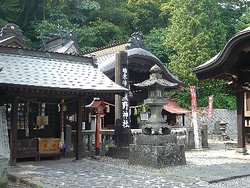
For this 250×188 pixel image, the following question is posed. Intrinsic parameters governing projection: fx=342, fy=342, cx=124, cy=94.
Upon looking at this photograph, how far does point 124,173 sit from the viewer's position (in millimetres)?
10500

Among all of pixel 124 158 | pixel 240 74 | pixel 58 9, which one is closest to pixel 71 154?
pixel 124 158

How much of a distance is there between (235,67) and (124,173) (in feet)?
18.5

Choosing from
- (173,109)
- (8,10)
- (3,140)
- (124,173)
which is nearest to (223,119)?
(173,109)

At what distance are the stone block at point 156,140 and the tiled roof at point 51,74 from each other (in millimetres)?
2211

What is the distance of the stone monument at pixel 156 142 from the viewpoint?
11.9 meters

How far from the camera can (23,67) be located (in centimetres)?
1335

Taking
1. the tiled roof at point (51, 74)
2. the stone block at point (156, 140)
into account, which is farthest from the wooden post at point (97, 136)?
the stone block at point (156, 140)

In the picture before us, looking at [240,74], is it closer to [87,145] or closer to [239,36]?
[239,36]

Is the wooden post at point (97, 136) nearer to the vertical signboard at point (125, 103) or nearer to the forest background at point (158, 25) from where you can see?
the vertical signboard at point (125, 103)

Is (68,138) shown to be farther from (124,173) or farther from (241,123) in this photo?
(241,123)

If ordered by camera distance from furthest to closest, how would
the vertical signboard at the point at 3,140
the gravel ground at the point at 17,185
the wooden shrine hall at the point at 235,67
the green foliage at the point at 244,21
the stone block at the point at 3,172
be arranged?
the green foliage at the point at 244,21 → the wooden shrine hall at the point at 235,67 → the gravel ground at the point at 17,185 → the vertical signboard at the point at 3,140 → the stone block at the point at 3,172

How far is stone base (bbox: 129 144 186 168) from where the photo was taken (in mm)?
11820

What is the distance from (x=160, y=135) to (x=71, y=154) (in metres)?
4.62

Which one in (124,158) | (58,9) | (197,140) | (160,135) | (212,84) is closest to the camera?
(160,135)
